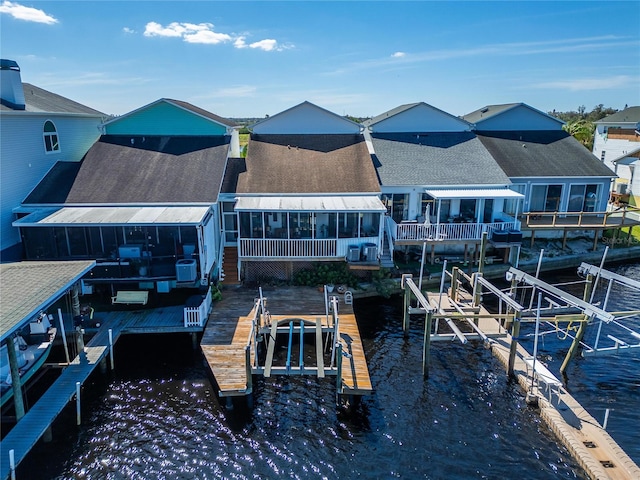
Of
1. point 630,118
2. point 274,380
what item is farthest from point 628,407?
point 630,118

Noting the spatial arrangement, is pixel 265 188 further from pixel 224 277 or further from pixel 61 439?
pixel 61 439

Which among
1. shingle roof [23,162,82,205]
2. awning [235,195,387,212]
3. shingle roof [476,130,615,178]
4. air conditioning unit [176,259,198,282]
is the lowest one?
air conditioning unit [176,259,198,282]

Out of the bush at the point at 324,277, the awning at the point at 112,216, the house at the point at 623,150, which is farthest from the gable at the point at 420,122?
the house at the point at 623,150

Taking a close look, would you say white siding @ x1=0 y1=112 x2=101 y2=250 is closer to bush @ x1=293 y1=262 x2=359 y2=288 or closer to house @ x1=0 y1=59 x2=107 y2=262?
house @ x1=0 y1=59 x2=107 y2=262

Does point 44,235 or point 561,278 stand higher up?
point 44,235

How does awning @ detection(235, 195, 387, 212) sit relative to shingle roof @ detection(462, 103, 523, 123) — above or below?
below

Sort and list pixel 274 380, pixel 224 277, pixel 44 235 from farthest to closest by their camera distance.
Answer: pixel 224 277 → pixel 44 235 → pixel 274 380

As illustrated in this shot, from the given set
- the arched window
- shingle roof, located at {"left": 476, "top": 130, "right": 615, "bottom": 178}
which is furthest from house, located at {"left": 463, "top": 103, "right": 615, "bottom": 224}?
the arched window
